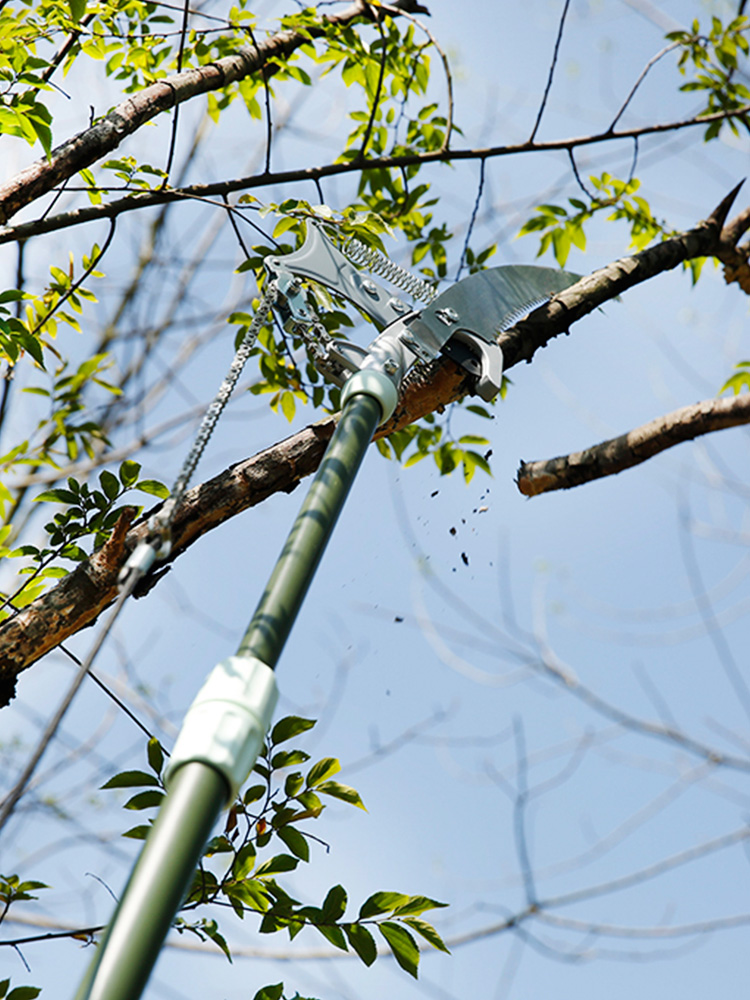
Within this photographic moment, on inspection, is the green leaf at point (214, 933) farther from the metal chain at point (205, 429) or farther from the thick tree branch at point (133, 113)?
the thick tree branch at point (133, 113)

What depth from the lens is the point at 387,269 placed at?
56.0 inches

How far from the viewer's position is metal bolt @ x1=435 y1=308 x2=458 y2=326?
1342mm

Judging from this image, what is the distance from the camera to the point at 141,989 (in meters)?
0.59

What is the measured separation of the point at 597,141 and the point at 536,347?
2.14ft

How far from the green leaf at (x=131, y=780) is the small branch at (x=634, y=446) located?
3.70 ft

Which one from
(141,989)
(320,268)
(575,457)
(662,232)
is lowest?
(141,989)

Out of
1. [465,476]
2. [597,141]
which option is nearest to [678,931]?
[465,476]

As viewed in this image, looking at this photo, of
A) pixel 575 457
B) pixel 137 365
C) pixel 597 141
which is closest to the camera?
pixel 575 457

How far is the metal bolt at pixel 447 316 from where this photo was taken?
52.8 inches

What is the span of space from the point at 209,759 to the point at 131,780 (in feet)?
2.14

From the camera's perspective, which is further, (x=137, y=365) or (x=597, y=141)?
(x=137, y=365)

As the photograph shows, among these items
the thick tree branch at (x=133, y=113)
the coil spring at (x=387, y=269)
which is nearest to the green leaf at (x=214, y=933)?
the coil spring at (x=387, y=269)

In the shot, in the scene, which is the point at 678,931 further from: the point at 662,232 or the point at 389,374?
the point at 389,374

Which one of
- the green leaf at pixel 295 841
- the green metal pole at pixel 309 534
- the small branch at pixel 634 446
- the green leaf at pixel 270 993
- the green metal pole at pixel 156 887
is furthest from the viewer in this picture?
the small branch at pixel 634 446
